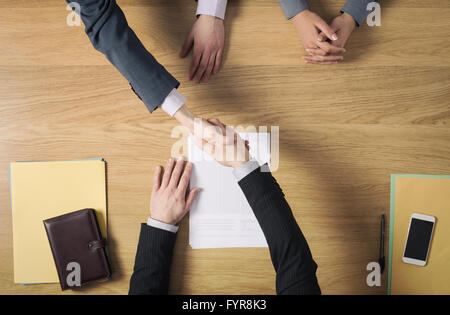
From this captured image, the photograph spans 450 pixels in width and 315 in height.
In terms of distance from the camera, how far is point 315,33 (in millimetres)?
785

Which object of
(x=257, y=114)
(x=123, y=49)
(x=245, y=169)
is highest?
(x=123, y=49)

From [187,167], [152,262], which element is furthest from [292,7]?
[152,262]

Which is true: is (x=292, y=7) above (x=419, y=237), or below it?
above

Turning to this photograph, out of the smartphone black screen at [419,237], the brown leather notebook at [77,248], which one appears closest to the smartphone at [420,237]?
the smartphone black screen at [419,237]

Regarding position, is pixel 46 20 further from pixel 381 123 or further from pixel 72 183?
pixel 381 123

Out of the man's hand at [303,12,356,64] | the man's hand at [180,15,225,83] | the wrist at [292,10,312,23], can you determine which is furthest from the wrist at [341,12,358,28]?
the man's hand at [180,15,225,83]

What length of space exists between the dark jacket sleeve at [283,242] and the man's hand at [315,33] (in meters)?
0.42

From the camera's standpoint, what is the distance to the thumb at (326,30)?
768mm

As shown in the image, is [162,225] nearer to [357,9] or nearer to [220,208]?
[220,208]

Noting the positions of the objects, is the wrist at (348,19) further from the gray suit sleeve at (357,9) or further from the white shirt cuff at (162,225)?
the white shirt cuff at (162,225)

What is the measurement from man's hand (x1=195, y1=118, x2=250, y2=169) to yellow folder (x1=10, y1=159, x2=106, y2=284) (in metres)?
0.32

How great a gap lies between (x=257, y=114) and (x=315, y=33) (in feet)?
0.92

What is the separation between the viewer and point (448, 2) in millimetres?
817

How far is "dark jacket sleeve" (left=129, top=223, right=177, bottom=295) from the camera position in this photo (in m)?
0.73
